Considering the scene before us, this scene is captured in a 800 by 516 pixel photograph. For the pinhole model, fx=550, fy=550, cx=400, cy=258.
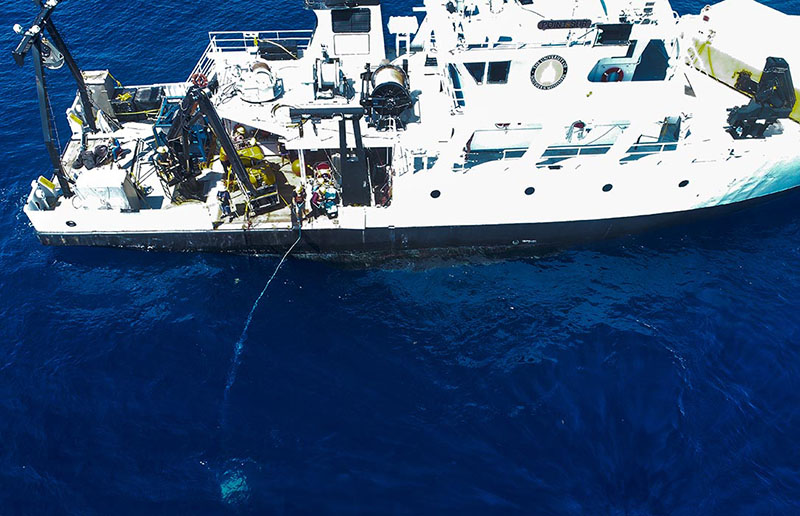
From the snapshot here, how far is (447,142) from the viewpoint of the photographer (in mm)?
20656

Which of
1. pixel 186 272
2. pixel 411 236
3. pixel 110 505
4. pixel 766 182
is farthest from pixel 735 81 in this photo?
pixel 110 505

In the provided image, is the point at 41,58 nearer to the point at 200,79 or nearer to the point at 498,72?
the point at 200,79

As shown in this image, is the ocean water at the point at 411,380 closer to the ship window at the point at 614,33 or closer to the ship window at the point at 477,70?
the ship window at the point at 477,70

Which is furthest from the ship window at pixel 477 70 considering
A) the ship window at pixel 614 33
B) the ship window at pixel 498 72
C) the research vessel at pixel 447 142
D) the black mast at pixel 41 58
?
the black mast at pixel 41 58

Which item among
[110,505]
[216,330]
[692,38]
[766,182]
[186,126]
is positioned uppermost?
[692,38]

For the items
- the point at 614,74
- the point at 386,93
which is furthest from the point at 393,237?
the point at 614,74

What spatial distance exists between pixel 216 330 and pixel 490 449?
1080 cm

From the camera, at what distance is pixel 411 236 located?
23.1m

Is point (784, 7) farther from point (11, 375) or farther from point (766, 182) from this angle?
point (11, 375)

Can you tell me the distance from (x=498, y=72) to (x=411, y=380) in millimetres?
12027

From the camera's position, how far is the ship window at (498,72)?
20891 mm

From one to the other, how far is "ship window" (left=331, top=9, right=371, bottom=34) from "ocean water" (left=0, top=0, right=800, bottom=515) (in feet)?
34.5

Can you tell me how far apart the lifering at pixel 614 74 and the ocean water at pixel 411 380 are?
6789mm

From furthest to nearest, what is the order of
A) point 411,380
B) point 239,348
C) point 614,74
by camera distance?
point 614,74
point 239,348
point 411,380
